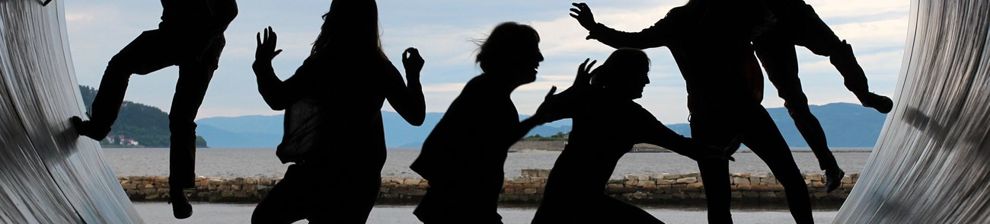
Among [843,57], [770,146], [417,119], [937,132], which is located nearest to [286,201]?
[417,119]

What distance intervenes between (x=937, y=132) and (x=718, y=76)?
146 cm

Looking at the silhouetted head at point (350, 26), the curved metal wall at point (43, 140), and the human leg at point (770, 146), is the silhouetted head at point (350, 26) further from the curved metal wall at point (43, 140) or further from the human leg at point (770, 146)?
the human leg at point (770, 146)

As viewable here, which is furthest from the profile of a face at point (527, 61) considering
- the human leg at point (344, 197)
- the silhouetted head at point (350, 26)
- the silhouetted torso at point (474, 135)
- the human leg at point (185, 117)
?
the human leg at point (185, 117)

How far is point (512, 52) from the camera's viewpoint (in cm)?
674

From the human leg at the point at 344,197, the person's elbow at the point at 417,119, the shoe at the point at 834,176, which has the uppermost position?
the person's elbow at the point at 417,119

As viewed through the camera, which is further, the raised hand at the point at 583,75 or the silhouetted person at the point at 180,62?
the silhouetted person at the point at 180,62

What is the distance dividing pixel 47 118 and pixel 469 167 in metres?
2.72

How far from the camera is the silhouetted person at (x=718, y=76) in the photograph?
718 cm

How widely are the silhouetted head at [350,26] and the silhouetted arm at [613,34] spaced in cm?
107

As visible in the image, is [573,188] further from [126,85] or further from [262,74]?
[126,85]

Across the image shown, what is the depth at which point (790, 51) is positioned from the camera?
7727 millimetres

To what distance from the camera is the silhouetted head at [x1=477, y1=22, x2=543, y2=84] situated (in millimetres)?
6750

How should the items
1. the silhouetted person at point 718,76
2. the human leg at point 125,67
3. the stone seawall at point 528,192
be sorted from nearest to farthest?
the silhouetted person at point 718,76 → the human leg at point 125,67 → the stone seawall at point 528,192

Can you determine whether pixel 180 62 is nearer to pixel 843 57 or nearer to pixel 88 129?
pixel 88 129
